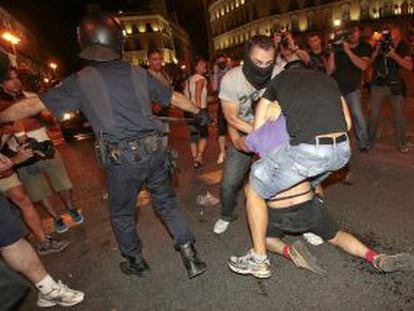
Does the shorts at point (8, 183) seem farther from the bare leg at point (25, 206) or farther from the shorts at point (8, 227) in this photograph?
the shorts at point (8, 227)

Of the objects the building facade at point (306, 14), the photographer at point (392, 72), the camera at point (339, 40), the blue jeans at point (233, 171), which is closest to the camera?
the blue jeans at point (233, 171)

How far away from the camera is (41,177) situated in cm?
485

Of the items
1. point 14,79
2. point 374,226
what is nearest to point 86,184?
point 14,79

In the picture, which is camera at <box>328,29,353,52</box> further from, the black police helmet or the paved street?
the black police helmet

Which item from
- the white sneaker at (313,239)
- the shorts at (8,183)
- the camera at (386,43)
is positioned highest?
the camera at (386,43)

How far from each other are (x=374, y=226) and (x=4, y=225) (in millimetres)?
3452

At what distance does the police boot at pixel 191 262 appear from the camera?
11.6 ft

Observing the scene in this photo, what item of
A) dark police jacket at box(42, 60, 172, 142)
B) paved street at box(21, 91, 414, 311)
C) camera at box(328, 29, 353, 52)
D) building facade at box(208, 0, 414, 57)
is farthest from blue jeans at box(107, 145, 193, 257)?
building facade at box(208, 0, 414, 57)

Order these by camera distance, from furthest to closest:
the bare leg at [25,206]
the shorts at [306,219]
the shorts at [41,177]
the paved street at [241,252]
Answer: the shorts at [41,177] → the bare leg at [25,206] → the shorts at [306,219] → the paved street at [241,252]

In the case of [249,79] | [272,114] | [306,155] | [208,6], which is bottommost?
[306,155]

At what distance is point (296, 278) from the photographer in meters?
3.33

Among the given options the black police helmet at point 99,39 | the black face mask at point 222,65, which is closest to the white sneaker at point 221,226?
the black police helmet at point 99,39

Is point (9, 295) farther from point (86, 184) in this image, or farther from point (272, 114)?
point (86, 184)

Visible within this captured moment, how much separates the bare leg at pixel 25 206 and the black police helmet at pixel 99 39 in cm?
185
